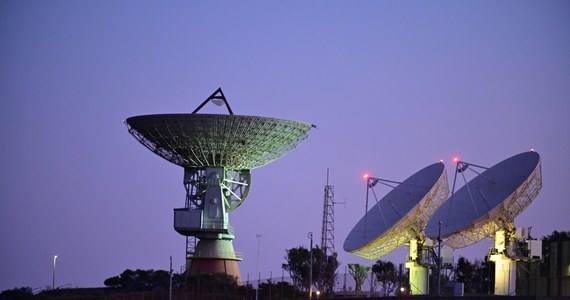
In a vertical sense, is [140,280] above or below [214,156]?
below

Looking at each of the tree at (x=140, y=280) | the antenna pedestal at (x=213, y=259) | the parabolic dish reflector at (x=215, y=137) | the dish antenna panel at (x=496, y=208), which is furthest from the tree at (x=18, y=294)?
the dish antenna panel at (x=496, y=208)

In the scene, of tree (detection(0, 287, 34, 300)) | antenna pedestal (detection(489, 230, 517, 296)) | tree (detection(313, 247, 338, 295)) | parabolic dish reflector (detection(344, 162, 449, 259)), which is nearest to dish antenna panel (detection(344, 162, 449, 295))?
parabolic dish reflector (detection(344, 162, 449, 259))

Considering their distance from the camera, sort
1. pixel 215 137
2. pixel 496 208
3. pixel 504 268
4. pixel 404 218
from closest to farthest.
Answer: pixel 496 208 < pixel 504 268 < pixel 404 218 < pixel 215 137

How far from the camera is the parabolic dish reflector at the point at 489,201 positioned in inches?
2721

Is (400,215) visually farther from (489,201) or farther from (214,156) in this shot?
(214,156)

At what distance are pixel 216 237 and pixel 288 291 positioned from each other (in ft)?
28.8

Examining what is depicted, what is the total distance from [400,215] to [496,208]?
9.33 meters

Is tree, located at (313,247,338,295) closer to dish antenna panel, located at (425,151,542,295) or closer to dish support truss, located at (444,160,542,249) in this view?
dish antenna panel, located at (425,151,542,295)

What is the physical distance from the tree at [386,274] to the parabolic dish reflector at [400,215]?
21.3m

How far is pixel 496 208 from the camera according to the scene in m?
69.9

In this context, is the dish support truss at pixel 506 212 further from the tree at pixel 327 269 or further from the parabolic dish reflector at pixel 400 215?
the tree at pixel 327 269

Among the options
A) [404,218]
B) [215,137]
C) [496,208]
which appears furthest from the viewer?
[215,137]

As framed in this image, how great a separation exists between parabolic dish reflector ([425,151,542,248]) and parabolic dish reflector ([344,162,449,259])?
126cm

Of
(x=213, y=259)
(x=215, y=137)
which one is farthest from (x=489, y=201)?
(x=213, y=259)
